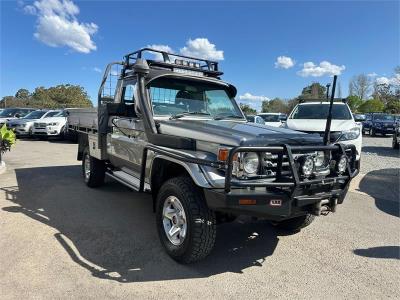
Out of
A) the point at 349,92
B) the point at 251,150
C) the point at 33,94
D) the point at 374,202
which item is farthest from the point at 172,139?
the point at 349,92

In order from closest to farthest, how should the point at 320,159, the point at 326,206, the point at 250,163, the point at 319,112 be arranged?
the point at 250,163 → the point at 326,206 → the point at 320,159 → the point at 319,112

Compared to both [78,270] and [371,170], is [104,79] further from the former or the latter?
[371,170]

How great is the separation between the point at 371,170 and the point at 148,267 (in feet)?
27.7

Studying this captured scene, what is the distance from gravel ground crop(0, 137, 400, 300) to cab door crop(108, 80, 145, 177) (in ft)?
2.63

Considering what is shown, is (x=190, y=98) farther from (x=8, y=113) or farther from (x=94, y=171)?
(x=8, y=113)

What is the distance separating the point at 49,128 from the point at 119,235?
14817 millimetres

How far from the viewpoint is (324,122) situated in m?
9.41

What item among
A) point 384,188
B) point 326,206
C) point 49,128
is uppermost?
point 326,206

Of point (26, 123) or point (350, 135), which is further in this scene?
point (26, 123)

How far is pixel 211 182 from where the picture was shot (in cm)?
343

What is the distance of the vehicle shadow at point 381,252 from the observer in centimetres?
432

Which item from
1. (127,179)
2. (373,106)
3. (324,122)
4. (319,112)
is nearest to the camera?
(127,179)

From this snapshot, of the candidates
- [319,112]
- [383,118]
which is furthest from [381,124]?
[319,112]

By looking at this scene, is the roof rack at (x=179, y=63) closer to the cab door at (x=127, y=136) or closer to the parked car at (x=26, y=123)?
the cab door at (x=127, y=136)
